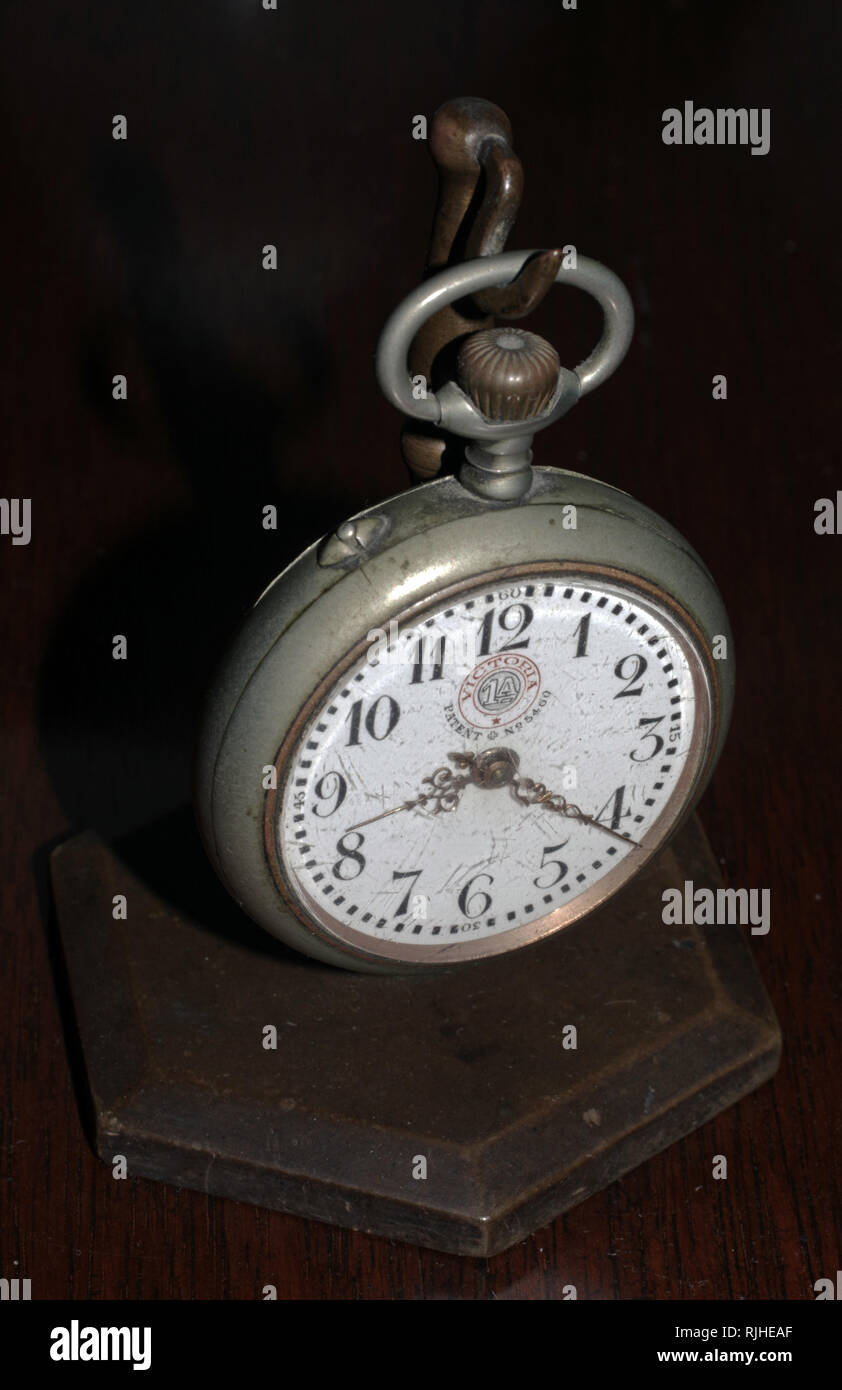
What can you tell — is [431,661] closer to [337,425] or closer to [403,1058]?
[403,1058]

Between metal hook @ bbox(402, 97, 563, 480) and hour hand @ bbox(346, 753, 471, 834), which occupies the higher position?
metal hook @ bbox(402, 97, 563, 480)

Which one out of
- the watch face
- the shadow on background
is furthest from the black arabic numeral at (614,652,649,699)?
the shadow on background

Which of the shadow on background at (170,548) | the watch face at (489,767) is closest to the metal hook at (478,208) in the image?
the watch face at (489,767)

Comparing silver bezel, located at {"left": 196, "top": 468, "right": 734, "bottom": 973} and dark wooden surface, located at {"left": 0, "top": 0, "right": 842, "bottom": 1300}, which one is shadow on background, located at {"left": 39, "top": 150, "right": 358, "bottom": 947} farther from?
silver bezel, located at {"left": 196, "top": 468, "right": 734, "bottom": 973}

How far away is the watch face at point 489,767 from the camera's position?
3.79ft

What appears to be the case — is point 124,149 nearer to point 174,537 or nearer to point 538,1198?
point 174,537

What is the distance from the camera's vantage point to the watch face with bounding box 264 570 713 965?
45.5 inches

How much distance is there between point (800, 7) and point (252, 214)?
1.95 feet

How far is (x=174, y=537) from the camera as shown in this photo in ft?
5.51

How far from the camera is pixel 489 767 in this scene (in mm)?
1215

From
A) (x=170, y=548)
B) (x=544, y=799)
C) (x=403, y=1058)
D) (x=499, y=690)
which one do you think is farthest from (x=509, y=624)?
(x=170, y=548)

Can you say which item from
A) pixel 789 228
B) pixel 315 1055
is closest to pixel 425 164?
pixel 789 228

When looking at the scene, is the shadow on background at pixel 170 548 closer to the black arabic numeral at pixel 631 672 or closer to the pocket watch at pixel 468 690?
the pocket watch at pixel 468 690

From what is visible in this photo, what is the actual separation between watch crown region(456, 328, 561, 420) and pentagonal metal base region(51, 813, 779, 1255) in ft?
1.41
